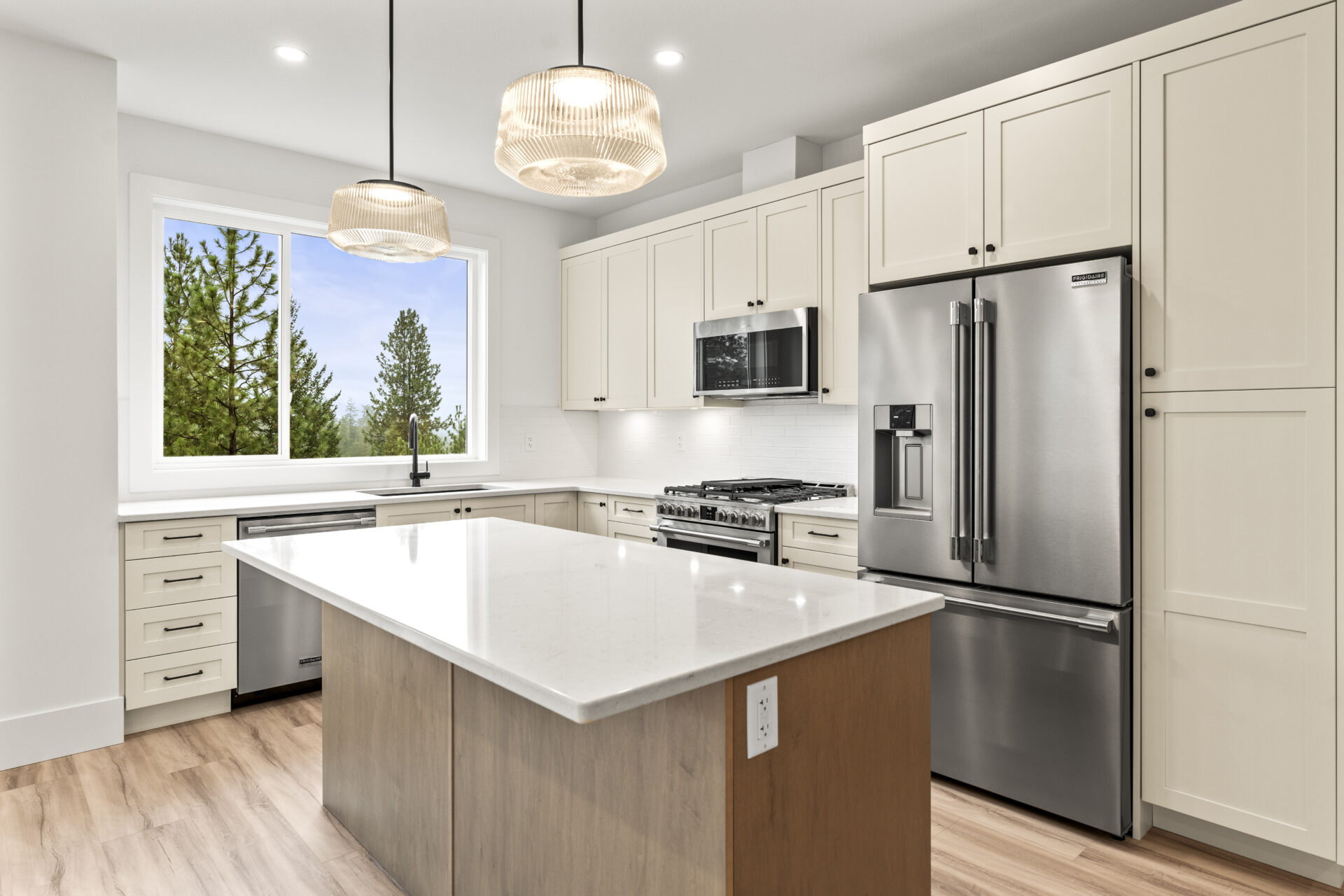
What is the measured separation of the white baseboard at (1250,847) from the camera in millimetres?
2148

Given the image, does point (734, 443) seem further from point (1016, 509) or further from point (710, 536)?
point (1016, 509)

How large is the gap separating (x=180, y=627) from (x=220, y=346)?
1516 millimetres

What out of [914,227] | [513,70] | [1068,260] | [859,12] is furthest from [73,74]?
[1068,260]

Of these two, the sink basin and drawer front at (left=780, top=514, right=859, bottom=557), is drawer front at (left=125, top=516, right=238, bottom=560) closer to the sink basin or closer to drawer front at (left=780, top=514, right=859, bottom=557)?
the sink basin

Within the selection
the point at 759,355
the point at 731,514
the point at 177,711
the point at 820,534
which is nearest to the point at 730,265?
the point at 759,355

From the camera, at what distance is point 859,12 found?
109 inches

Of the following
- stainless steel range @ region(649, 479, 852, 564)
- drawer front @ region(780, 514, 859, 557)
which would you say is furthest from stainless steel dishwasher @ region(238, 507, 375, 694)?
drawer front @ region(780, 514, 859, 557)

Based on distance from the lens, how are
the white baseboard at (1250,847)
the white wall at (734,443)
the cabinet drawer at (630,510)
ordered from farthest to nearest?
the cabinet drawer at (630,510)
the white wall at (734,443)
the white baseboard at (1250,847)

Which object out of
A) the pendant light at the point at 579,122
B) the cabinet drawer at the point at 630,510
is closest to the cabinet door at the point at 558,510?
the cabinet drawer at the point at 630,510

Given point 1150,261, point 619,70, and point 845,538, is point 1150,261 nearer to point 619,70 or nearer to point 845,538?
point 845,538

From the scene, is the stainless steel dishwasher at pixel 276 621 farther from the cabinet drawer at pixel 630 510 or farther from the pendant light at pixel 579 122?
the pendant light at pixel 579 122

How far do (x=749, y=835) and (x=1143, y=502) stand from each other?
5.83 ft

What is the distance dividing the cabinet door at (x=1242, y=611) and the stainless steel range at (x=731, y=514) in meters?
1.47

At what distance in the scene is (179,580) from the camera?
3355 mm
